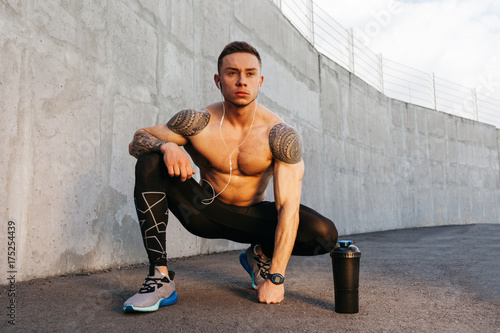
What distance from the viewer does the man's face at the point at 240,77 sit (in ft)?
6.55

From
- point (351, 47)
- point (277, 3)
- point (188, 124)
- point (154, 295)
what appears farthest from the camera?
point (351, 47)

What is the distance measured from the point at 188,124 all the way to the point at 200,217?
0.46m

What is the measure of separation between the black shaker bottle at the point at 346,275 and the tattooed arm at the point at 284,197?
0.28 meters

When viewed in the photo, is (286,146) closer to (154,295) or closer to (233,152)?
(233,152)

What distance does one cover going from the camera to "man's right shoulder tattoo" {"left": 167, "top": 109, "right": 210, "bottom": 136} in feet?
6.83

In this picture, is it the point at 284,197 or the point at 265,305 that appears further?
the point at 284,197

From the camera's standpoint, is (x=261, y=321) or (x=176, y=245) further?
(x=176, y=245)

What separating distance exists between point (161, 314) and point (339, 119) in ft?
19.6

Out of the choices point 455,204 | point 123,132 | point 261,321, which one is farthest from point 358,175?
point 261,321

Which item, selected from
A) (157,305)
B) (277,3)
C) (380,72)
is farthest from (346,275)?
(380,72)

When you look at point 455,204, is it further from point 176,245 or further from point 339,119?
point 176,245

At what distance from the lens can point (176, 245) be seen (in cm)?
346

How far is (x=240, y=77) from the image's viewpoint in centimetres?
199

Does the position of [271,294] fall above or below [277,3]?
below
